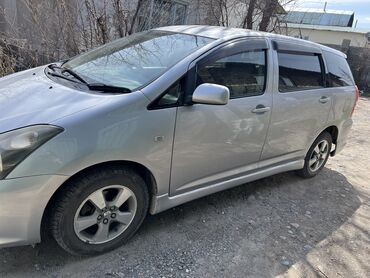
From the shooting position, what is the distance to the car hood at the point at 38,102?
2070mm

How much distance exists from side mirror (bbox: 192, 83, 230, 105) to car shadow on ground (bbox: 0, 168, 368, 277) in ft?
3.81

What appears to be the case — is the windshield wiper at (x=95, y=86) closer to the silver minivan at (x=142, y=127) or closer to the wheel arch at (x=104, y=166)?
the silver minivan at (x=142, y=127)

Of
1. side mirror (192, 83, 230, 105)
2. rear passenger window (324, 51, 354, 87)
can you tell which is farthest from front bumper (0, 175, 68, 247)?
rear passenger window (324, 51, 354, 87)

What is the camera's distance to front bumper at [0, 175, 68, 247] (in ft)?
6.33

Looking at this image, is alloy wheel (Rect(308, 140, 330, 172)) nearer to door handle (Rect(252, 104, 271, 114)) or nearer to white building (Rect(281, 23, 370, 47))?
door handle (Rect(252, 104, 271, 114))

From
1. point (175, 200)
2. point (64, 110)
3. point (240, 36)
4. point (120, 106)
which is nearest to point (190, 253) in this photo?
point (175, 200)

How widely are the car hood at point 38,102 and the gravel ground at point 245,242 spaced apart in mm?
1014

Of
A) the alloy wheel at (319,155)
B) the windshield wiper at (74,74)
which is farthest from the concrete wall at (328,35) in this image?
the windshield wiper at (74,74)

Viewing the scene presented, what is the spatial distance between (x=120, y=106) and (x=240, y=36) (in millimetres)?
1392

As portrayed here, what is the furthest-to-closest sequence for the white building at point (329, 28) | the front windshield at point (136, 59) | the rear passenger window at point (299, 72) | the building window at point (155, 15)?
the white building at point (329, 28) < the building window at point (155, 15) < the rear passenger window at point (299, 72) < the front windshield at point (136, 59)

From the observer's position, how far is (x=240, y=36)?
9.91ft

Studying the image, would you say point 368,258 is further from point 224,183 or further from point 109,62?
point 109,62

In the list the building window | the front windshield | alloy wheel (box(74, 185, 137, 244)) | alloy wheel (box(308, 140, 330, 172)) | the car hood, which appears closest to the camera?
the car hood

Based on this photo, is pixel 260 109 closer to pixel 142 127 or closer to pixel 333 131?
pixel 142 127
